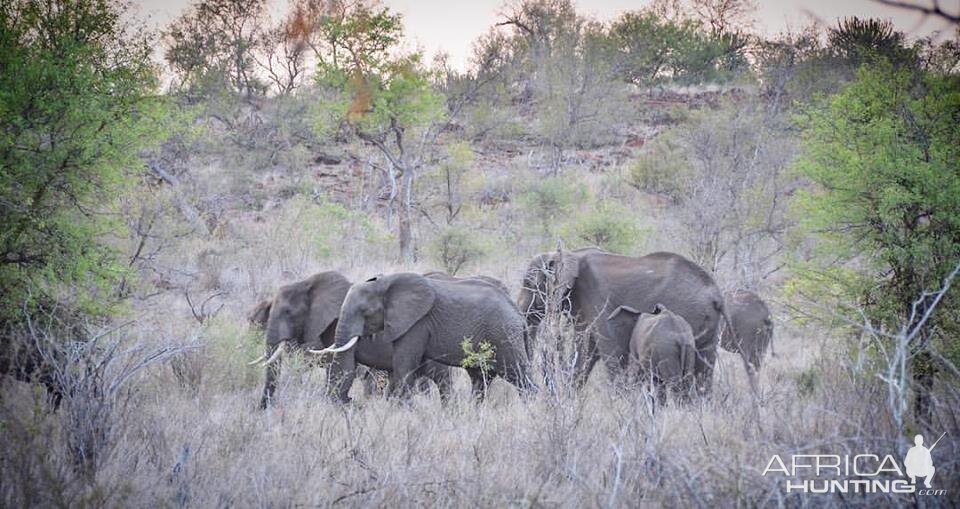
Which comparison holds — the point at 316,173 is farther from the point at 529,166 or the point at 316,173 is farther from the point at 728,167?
the point at 728,167

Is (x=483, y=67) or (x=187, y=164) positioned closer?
(x=187, y=164)

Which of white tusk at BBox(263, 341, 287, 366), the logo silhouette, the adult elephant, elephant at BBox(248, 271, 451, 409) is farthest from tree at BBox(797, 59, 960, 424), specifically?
white tusk at BBox(263, 341, 287, 366)

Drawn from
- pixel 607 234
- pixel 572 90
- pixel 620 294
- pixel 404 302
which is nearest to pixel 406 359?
pixel 404 302

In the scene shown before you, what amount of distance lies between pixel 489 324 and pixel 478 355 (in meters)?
1.13

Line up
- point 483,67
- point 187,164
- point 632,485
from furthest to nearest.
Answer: point 483,67 → point 187,164 → point 632,485

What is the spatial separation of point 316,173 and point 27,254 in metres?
25.4

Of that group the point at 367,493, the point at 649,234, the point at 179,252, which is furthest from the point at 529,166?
the point at 367,493

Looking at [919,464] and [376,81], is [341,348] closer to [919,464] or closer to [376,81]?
[919,464]

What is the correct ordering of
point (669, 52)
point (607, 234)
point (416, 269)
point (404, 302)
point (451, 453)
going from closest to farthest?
1. point (451, 453)
2. point (404, 302)
3. point (607, 234)
4. point (416, 269)
5. point (669, 52)

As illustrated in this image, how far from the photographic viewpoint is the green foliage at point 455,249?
2023cm

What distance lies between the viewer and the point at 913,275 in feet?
25.2

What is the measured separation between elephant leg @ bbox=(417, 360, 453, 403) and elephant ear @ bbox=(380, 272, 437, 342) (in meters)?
0.75

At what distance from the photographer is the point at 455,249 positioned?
20.3 m

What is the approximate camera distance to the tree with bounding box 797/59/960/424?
25.2ft
